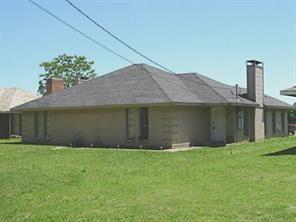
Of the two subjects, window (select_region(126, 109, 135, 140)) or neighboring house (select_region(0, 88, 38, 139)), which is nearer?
window (select_region(126, 109, 135, 140))

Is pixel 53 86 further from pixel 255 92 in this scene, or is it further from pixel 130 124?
pixel 255 92

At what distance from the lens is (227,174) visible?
42.0ft

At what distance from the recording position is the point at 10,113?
36.8 metres

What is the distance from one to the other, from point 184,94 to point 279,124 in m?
13.5

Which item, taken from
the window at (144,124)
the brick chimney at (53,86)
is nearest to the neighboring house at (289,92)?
the window at (144,124)

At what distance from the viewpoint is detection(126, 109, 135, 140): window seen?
24.9 m

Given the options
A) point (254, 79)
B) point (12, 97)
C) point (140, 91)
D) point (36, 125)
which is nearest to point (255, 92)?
point (254, 79)

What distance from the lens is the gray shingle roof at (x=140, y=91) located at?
80.2ft

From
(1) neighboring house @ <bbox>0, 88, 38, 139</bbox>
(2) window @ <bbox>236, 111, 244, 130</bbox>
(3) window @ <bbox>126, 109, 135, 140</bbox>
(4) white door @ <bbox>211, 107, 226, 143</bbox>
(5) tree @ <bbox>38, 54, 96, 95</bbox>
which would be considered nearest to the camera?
(3) window @ <bbox>126, 109, 135, 140</bbox>

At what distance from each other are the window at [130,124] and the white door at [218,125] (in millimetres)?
4981

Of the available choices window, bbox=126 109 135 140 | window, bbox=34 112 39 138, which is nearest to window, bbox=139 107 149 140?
window, bbox=126 109 135 140

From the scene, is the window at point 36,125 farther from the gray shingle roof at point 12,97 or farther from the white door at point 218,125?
the white door at point 218,125

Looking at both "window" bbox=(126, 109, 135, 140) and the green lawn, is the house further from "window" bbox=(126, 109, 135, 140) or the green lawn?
the green lawn

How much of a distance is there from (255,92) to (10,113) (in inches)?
773
